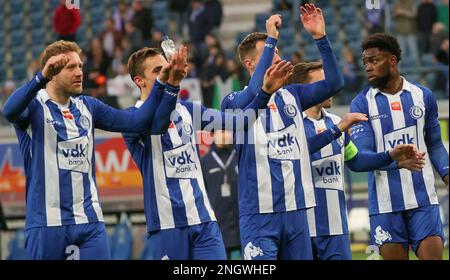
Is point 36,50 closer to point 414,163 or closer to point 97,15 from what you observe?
point 97,15

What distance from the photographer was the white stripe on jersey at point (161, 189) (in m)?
8.12

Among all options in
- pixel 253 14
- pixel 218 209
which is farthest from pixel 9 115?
pixel 253 14

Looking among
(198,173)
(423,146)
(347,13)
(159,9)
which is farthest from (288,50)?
(198,173)

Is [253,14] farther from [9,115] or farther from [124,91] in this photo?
[9,115]

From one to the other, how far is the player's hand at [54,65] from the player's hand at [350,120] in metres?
2.55

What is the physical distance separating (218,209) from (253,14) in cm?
1005

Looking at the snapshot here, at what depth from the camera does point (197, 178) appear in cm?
821

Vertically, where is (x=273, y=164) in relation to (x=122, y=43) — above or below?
below

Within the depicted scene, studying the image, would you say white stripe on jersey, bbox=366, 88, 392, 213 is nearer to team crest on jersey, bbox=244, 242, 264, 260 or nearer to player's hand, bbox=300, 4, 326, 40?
player's hand, bbox=300, 4, 326, 40

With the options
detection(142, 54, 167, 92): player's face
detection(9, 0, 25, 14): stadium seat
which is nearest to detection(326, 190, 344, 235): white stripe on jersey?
detection(142, 54, 167, 92): player's face

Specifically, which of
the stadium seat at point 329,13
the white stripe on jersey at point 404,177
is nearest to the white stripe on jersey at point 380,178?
the white stripe on jersey at point 404,177

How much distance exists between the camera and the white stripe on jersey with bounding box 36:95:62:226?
7719 millimetres

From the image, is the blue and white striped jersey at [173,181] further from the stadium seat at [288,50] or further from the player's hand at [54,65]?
the stadium seat at [288,50]

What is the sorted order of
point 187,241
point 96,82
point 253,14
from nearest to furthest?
1. point 187,241
2. point 96,82
3. point 253,14
